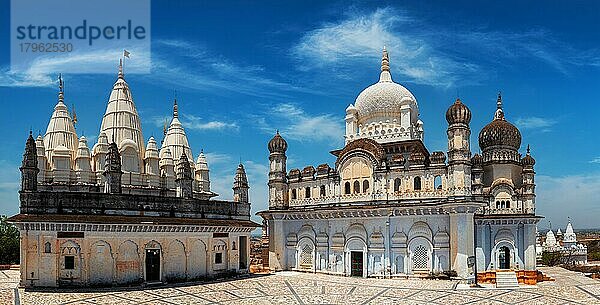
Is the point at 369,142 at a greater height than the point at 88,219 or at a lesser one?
greater

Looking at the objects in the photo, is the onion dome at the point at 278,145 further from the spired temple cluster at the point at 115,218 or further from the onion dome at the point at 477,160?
the onion dome at the point at 477,160

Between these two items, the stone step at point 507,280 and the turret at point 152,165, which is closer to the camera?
the stone step at point 507,280

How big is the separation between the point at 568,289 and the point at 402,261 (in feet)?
29.2

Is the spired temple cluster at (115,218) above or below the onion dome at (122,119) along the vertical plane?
below

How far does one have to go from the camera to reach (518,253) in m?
33.4

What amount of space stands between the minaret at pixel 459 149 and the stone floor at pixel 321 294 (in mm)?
5463

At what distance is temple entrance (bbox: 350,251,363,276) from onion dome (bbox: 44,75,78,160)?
21.3m

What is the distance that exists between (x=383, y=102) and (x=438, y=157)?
285 inches

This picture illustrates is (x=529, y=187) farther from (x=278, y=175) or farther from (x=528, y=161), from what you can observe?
(x=278, y=175)

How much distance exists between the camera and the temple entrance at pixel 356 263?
3416 centimetres

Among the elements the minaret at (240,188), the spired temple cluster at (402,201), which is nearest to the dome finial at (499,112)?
the spired temple cluster at (402,201)

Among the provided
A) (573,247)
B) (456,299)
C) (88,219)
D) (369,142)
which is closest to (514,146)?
(369,142)

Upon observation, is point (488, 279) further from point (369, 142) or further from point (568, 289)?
point (369, 142)

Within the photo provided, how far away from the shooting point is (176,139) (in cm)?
4622
